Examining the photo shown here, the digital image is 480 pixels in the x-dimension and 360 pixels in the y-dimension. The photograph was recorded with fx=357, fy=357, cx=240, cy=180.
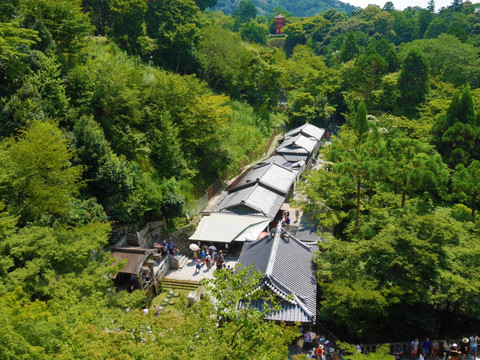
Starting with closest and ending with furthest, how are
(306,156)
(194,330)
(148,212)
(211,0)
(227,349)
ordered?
(227,349) → (194,330) → (148,212) → (306,156) → (211,0)

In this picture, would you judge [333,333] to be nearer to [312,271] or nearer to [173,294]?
[312,271]

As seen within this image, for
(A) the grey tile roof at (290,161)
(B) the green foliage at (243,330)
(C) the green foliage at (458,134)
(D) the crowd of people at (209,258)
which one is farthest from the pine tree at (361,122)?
(B) the green foliage at (243,330)

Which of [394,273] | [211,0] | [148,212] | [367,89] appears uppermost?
[211,0]

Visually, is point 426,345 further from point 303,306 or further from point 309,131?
point 309,131

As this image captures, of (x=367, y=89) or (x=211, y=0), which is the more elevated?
(x=211, y=0)

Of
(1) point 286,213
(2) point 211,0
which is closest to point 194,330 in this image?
(1) point 286,213

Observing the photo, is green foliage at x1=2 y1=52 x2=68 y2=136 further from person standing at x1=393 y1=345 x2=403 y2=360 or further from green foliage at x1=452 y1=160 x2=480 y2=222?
green foliage at x1=452 y1=160 x2=480 y2=222
